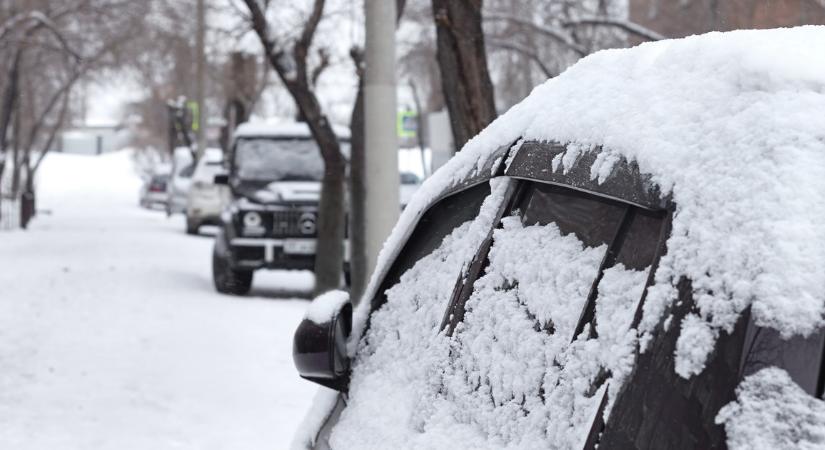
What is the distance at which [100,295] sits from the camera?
14852mm

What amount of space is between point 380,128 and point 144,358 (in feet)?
8.24

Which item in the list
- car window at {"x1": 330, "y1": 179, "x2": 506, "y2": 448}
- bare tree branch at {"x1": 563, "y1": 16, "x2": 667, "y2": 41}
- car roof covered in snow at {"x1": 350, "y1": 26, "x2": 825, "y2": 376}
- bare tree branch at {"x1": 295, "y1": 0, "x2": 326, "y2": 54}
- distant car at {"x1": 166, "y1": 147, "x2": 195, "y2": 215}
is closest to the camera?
car roof covered in snow at {"x1": 350, "y1": 26, "x2": 825, "y2": 376}

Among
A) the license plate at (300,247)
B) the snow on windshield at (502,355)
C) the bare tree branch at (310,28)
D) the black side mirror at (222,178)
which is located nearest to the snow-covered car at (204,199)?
the black side mirror at (222,178)

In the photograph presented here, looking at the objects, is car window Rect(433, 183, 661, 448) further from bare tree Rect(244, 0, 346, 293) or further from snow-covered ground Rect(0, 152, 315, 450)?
bare tree Rect(244, 0, 346, 293)

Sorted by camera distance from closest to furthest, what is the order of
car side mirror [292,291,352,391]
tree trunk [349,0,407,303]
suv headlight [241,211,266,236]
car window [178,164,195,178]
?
car side mirror [292,291,352,391] < tree trunk [349,0,407,303] < suv headlight [241,211,266,236] < car window [178,164,195,178]

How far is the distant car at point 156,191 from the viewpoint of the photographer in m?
53.5

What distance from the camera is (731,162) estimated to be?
1.66 meters

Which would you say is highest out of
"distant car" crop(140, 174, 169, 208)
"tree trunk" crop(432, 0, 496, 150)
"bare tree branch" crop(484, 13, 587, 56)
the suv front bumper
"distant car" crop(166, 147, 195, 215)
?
"bare tree branch" crop(484, 13, 587, 56)

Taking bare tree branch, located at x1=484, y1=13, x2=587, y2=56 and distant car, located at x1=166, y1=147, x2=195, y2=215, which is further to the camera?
distant car, located at x1=166, y1=147, x2=195, y2=215

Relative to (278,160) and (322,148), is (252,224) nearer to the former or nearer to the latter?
(322,148)

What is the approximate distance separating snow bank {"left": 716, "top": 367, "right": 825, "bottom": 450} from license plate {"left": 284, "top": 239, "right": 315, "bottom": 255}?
44.5 ft

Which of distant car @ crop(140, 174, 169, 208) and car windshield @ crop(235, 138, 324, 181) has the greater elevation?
car windshield @ crop(235, 138, 324, 181)

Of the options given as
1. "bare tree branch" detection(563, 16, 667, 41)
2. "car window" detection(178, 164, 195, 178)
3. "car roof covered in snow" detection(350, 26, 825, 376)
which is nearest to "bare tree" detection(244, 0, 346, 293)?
"bare tree branch" detection(563, 16, 667, 41)

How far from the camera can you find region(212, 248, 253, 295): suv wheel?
15141 mm
